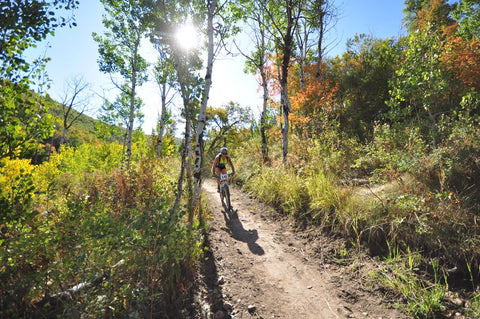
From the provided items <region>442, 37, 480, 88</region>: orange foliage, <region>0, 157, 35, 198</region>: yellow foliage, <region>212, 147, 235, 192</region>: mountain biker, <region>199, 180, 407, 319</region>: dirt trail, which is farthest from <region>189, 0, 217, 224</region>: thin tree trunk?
<region>442, 37, 480, 88</region>: orange foliage

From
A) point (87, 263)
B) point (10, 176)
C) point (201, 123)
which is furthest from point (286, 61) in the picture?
point (10, 176)

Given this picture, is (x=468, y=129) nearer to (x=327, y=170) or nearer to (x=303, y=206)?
(x=327, y=170)

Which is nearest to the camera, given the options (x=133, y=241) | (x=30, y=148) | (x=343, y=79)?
(x=30, y=148)

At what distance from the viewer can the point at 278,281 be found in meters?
3.67

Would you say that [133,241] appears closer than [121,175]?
Yes

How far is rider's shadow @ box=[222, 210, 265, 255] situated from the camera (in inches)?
187

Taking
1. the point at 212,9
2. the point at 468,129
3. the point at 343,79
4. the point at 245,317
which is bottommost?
the point at 245,317

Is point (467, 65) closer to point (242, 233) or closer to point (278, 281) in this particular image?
point (242, 233)

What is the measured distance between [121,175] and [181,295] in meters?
4.19

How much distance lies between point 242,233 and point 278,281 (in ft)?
6.39

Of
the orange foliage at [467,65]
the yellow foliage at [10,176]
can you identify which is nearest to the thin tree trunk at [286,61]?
the orange foliage at [467,65]

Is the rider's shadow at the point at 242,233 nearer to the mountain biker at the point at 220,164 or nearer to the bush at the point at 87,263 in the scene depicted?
the mountain biker at the point at 220,164

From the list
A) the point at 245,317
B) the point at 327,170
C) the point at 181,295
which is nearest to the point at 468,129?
the point at 327,170

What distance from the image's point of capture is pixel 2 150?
7.44ft
